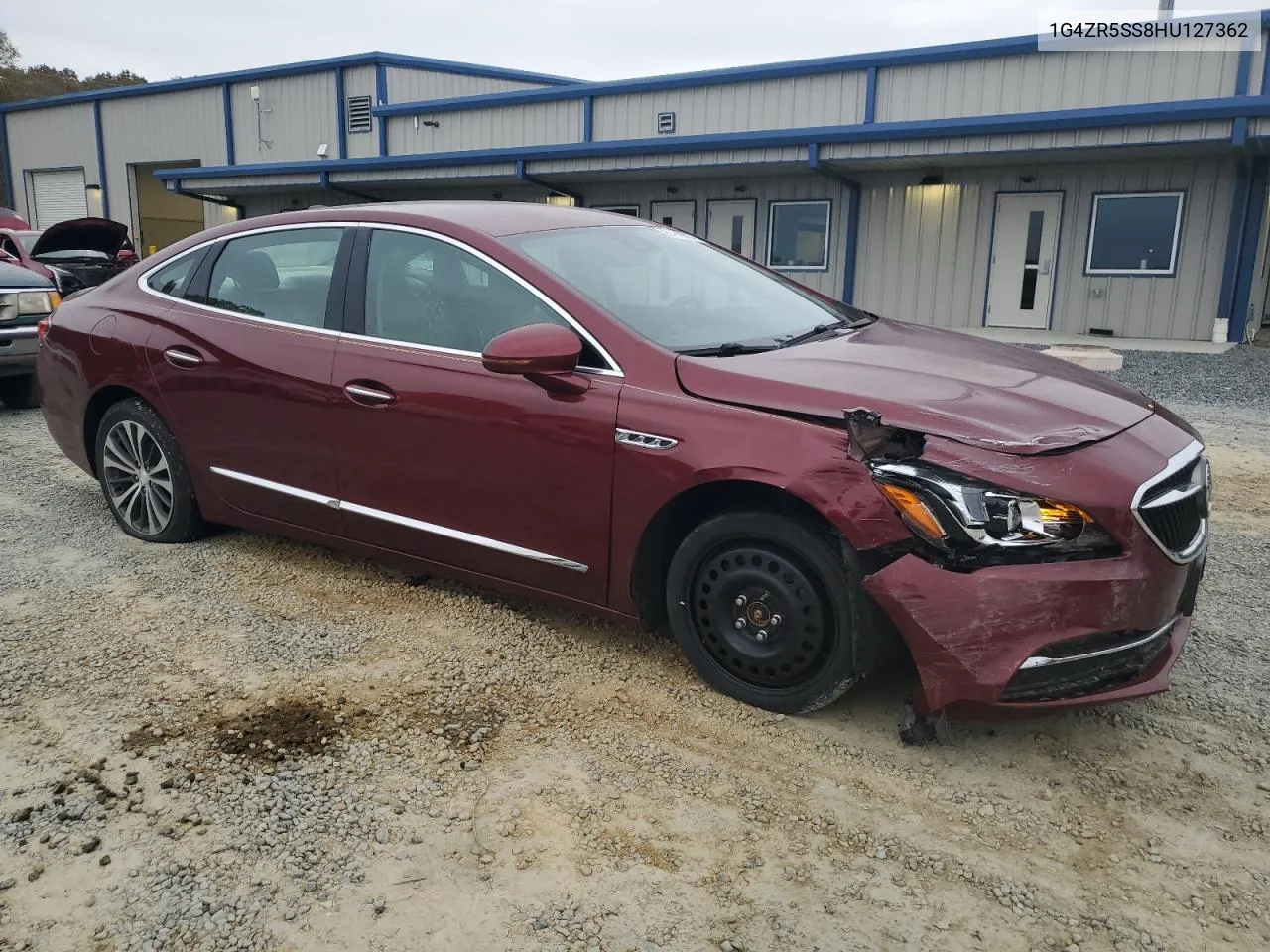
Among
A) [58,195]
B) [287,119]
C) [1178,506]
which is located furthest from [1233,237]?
[58,195]

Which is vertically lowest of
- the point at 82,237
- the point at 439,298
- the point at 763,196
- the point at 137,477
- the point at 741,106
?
the point at 137,477

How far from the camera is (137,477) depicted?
4.63 metres

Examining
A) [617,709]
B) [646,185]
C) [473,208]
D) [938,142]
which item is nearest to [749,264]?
[473,208]

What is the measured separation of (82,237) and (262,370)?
13.7 m

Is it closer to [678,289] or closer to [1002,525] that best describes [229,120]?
[678,289]

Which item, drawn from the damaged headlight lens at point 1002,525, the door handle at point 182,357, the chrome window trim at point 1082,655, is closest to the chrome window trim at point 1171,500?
the damaged headlight lens at point 1002,525

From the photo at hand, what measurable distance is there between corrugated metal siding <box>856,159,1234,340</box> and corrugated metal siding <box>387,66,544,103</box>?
1423 centimetres

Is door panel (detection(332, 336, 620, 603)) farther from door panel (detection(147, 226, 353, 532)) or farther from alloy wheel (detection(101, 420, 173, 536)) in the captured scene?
alloy wheel (detection(101, 420, 173, 536))

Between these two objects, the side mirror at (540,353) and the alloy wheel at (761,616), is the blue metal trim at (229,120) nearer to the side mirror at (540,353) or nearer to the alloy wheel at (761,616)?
the side mirror at (540,353)

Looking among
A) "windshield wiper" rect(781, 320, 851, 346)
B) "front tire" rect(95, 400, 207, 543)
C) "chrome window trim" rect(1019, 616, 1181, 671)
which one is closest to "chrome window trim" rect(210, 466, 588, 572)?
"front tire" rect(95, 400, 207, 543)

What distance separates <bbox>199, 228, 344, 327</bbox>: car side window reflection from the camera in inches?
155

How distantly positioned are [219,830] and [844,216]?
53.8ft

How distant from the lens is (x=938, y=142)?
14453 millimetres

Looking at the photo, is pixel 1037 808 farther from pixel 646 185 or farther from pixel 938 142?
pixel 646 185
